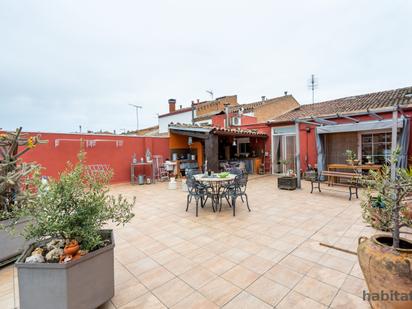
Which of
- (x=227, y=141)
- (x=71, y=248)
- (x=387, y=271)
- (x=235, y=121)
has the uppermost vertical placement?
(x=235, y=121)

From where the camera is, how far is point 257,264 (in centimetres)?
241

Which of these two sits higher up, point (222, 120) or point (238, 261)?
point (222, 120)

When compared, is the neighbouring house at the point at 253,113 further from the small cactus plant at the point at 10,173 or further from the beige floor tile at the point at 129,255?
the small cactus plant at the point at 10,173

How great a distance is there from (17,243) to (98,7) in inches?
197

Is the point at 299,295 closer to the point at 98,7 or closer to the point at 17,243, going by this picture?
the point at 17,243

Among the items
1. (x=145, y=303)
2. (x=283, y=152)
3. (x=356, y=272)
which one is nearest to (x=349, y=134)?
(x=283, y=152)

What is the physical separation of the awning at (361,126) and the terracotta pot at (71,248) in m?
8.23

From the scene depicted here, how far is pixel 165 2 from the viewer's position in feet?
15.1

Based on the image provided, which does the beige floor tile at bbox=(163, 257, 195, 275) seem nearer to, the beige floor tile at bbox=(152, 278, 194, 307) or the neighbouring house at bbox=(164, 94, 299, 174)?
the beige floor tile at bbox=(152, 278, 194, 307)

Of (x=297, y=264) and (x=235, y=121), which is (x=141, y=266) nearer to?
(x=297, y=264)

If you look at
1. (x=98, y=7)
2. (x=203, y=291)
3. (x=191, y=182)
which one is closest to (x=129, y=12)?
(x=98, y=7)

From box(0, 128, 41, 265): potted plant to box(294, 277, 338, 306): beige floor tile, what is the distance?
337 cm

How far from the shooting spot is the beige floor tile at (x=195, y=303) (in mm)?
1740

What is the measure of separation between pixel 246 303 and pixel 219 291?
0.29 metres
